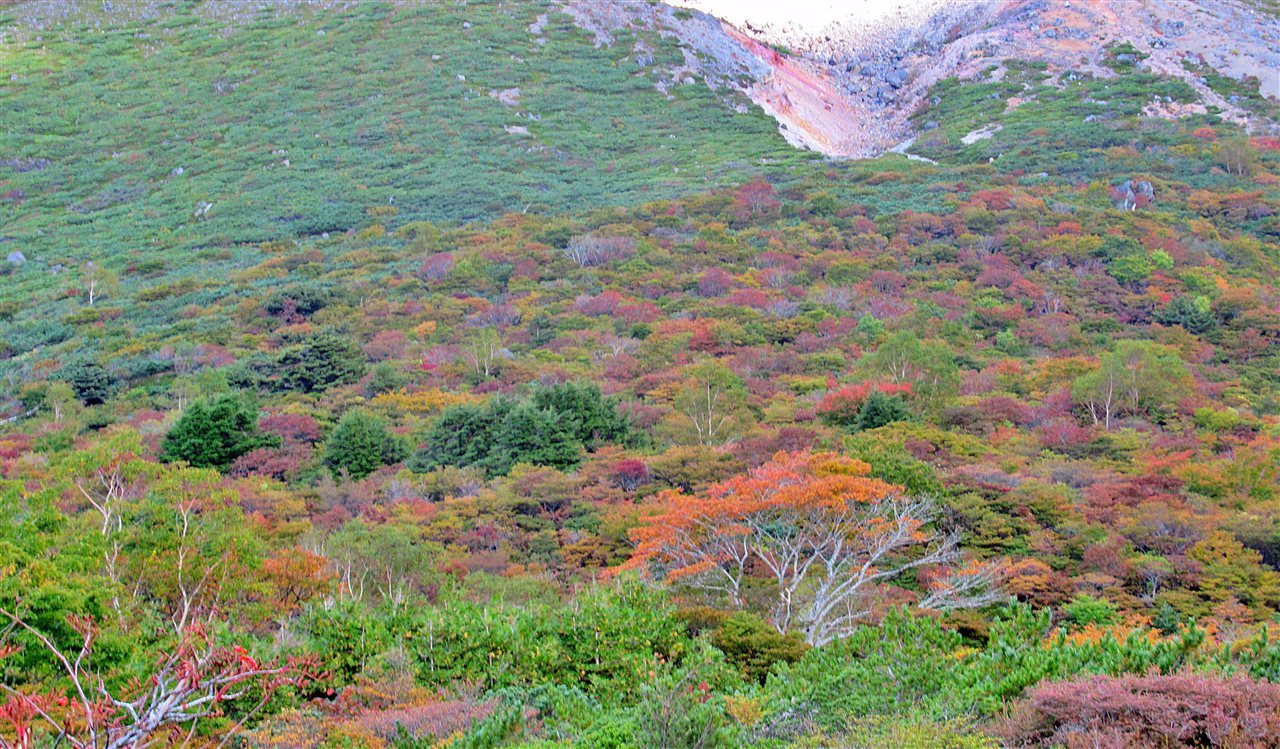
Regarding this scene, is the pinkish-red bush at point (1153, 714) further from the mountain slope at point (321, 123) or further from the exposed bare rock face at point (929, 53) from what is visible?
the exposed bare rock face at point (929, 53)

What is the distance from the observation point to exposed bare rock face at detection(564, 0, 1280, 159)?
75.7 metres

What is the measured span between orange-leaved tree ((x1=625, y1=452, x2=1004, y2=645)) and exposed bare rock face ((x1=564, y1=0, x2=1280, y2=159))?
184 ft

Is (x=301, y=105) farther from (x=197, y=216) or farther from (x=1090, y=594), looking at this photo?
(x=1090, y=594)

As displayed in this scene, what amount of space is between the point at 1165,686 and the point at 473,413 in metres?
22.7

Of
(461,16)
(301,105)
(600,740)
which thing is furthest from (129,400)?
(461,16)

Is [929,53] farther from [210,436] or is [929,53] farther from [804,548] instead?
[804,548]

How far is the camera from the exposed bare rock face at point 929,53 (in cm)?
7569

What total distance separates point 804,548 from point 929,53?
81532 mm

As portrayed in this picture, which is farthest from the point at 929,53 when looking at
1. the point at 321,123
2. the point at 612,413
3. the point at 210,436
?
the point at 210,436

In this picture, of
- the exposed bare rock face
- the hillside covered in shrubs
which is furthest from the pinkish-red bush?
the exposed bare rock face

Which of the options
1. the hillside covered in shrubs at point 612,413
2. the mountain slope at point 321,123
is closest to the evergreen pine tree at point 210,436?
the hillside covered in shrubs at point 612,413

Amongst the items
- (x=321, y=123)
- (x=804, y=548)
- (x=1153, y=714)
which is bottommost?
(x=321, y=123)

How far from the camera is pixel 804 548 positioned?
18531 mm

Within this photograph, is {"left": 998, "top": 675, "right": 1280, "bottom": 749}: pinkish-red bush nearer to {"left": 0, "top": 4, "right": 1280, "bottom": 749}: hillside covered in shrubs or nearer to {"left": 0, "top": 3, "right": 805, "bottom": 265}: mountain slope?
{"left": 0, "top": 4, "right": 1280, "bottom": 749}: hillside covered in shrubs
